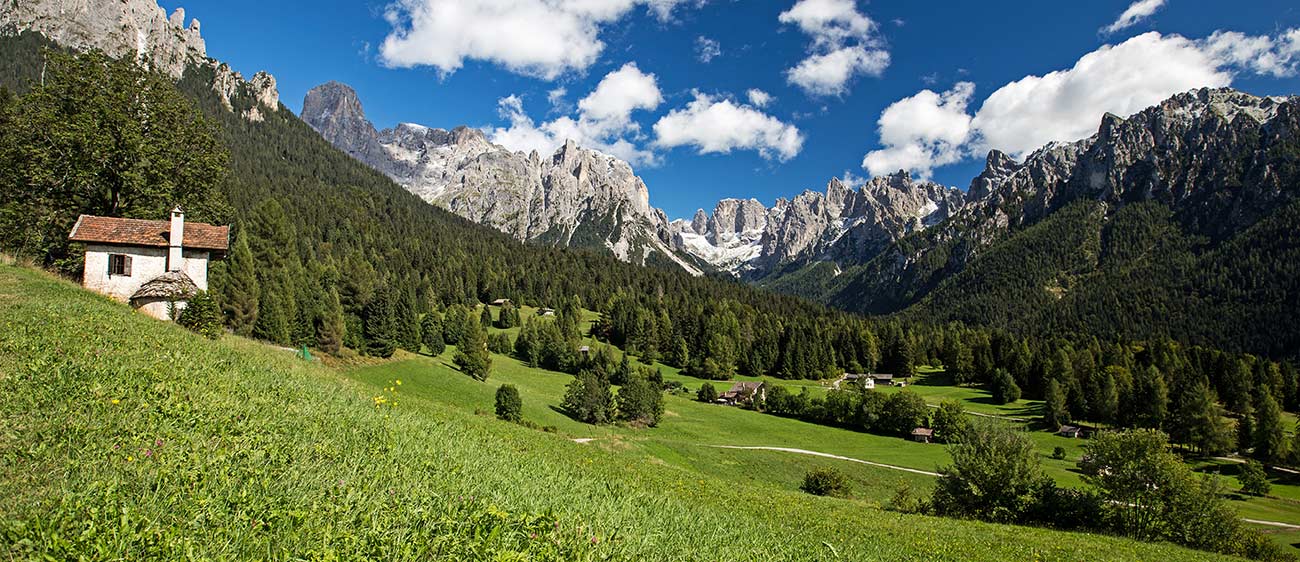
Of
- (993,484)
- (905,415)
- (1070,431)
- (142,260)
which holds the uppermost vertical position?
(142,260)

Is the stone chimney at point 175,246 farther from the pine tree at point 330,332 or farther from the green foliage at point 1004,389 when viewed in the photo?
the green foliage at point 1004,389

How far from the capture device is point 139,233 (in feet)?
92.8

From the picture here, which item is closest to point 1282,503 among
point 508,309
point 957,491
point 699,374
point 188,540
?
point 957,491

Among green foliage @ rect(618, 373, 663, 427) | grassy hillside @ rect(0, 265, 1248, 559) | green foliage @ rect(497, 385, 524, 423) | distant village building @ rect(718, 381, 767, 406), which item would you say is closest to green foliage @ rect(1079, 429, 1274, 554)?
grassy hillside @ rect(0, 265, 1248, 559)

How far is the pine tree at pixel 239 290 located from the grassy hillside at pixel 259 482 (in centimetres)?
4369

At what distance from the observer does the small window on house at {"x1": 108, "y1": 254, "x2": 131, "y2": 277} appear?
90.1 ft

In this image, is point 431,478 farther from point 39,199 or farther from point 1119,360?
point 1119,360

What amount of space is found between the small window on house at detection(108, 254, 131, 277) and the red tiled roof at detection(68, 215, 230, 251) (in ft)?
2.12

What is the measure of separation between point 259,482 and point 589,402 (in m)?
58.9

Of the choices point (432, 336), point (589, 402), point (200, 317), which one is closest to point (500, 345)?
point (432, 336)

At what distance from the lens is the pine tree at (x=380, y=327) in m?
66.2

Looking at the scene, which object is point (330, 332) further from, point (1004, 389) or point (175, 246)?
point (1004, 389)

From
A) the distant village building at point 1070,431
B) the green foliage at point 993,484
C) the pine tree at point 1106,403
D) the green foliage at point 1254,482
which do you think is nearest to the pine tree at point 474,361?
the green foliage at point 993,484

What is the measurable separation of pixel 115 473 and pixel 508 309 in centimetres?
13035
